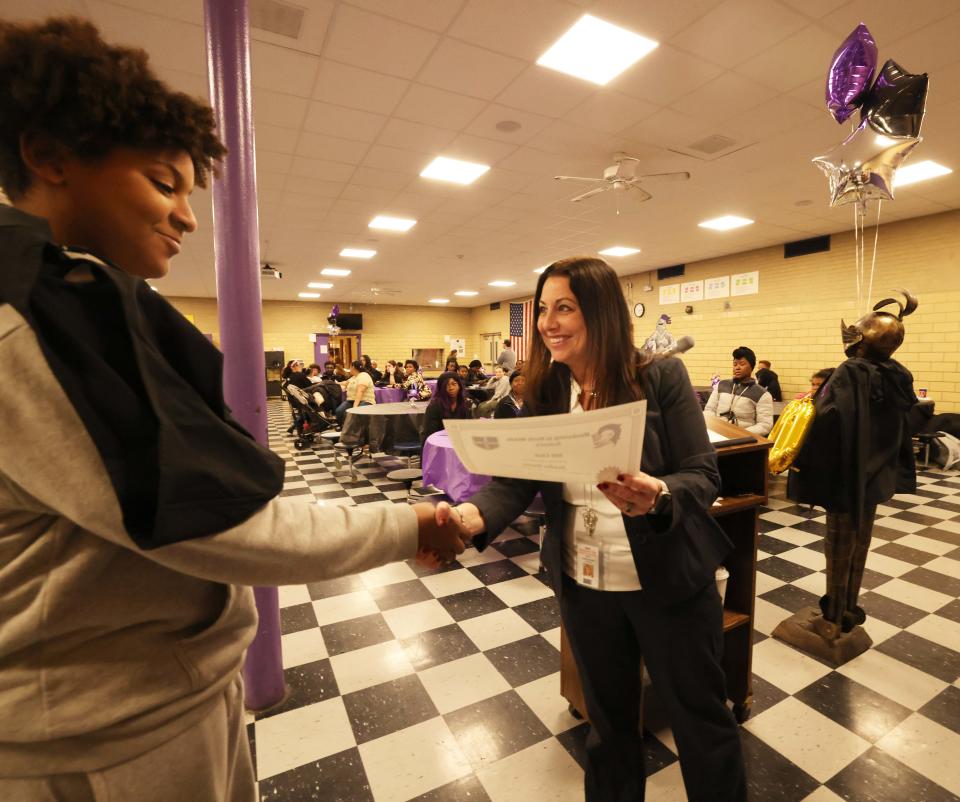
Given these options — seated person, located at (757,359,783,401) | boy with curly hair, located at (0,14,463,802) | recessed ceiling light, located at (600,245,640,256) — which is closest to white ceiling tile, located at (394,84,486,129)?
boy with curly hair, located at (0,14,463,802)

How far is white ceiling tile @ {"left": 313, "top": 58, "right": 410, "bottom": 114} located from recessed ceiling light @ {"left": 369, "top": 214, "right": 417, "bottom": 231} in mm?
3029

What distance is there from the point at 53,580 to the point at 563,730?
1868 mm

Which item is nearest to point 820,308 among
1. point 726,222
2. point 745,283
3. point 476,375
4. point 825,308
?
point 825,308

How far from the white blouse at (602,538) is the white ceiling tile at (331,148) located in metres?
4.21

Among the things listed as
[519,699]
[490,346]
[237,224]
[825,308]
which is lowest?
[519,699]

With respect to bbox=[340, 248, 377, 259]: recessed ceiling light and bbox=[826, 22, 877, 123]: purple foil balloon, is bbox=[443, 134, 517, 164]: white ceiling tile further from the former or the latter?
bbox=[340, 248, 377, 259]: recessed ceiling light

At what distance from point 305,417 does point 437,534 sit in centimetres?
756

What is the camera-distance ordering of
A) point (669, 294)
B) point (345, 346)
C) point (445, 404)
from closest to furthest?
1. point (445, 404)
2. point (669, 294)
3. point (345, 346)

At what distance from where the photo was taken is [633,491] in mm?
949

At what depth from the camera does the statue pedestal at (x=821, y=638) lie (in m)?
2.24

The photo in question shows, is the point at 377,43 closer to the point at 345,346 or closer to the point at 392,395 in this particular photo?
the point at 392,395

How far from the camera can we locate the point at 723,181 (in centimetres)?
543

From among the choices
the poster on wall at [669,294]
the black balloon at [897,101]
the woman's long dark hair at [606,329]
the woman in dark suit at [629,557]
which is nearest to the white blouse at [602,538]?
the woman in dark suit at [629,557]

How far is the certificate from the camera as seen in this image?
0.80m
